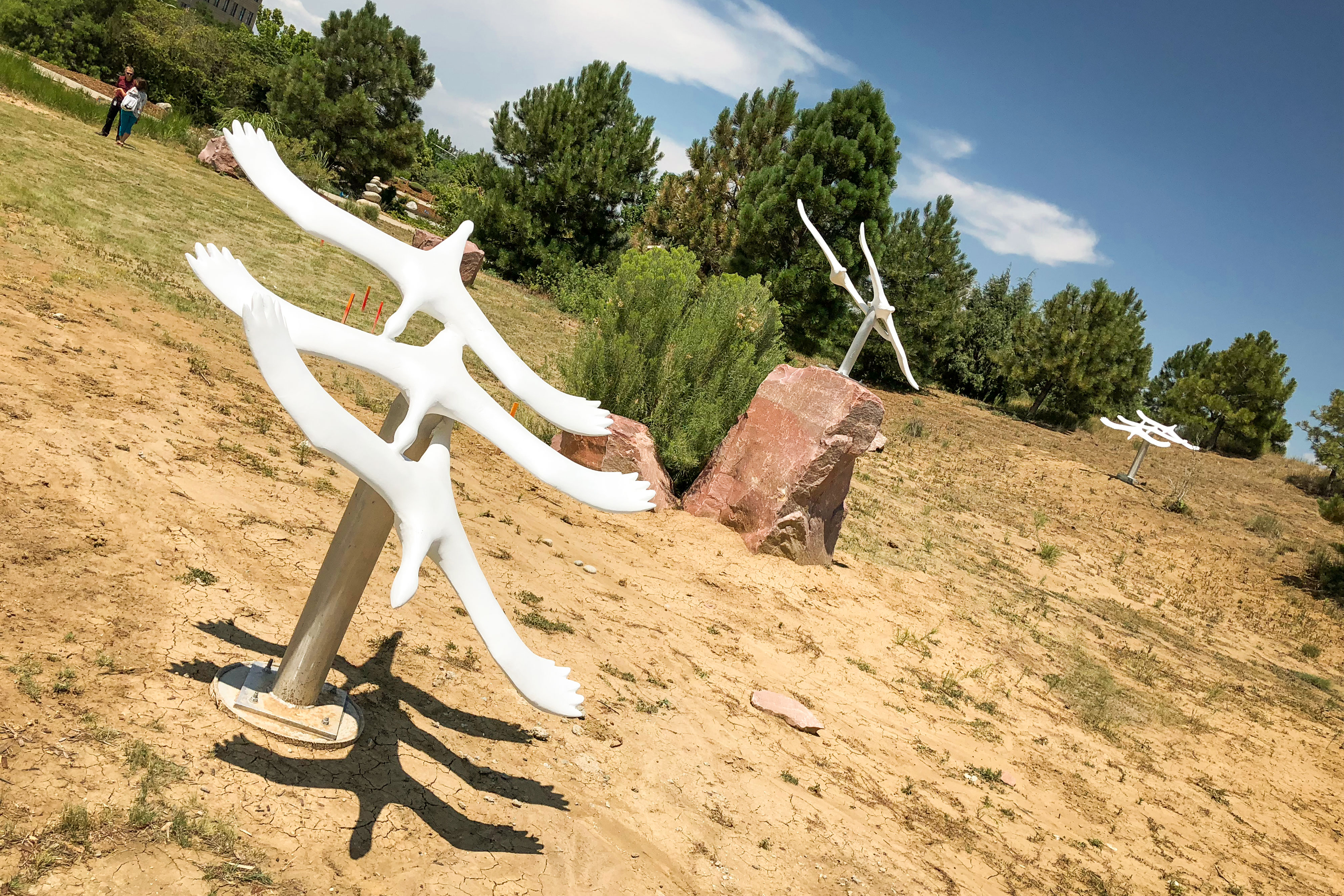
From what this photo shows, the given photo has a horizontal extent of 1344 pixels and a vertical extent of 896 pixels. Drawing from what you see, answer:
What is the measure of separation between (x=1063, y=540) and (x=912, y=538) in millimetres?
4800

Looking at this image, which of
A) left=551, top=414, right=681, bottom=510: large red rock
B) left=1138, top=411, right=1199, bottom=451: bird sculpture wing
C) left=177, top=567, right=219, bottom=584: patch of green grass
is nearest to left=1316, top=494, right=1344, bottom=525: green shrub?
left=1138, top=411, right=1199, bottom=451: bird sculpture wing

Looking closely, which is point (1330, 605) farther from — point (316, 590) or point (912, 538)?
point (316, 590)

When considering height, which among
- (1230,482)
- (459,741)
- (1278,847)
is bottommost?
(459,741)

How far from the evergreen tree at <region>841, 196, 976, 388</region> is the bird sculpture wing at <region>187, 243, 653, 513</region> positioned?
22.6m

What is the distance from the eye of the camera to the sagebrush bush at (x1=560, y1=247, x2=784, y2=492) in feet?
30.6

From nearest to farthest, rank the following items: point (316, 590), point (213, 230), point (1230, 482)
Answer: point (316, 590)
point (213, 230)
point (1230, 482)

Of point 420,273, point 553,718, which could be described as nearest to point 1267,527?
point 553,718

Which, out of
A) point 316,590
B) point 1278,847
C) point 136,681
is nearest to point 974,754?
point 1278,847

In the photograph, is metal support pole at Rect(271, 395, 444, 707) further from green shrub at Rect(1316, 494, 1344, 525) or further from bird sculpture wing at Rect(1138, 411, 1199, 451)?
bird sculpture wing at Rect(1138, 411, 1199, 451)

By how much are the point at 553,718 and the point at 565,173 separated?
736 inches

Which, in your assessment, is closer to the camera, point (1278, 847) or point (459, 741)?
point (459, 741)

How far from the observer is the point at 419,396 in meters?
2.66

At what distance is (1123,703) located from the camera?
7.62 meters

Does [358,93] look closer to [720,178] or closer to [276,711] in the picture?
[720,178]
